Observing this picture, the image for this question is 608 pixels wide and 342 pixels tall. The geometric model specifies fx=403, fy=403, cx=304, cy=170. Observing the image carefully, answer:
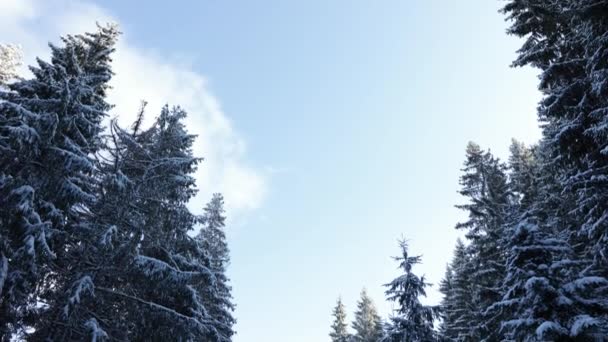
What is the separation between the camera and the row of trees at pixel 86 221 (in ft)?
42.2

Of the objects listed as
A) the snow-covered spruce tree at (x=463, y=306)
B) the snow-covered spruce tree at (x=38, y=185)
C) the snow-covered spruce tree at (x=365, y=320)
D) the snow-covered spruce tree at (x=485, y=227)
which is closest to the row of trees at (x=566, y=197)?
the snow-covered spruce tree at (x=485, y=227)

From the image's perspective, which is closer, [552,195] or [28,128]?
[28,128]

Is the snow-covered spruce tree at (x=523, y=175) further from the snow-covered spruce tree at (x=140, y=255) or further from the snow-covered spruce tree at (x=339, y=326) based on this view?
the snow-covered spruce tree at (x=339, y=326)

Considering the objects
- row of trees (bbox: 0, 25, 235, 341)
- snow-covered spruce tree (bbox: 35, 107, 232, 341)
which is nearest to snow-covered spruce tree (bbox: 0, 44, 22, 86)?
row of trees (bbox: 0, 25, 235, 341)

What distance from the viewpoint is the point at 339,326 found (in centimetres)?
5012

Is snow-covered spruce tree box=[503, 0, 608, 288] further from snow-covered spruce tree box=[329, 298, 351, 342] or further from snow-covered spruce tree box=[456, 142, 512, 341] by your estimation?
snow-covered spruce tree box=[329, 298, 351, 342]

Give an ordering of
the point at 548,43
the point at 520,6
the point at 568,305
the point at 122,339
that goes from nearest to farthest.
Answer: the point at 568,305
the point at 122,339
the point at 548,43
the point at 520,6

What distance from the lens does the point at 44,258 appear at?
13.4 meters

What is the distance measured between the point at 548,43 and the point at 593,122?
458cm


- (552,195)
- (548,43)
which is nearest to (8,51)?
(548,43)

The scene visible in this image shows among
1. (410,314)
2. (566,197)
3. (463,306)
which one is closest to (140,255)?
(410,314)

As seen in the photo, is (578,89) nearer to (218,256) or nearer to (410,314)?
(410,314)

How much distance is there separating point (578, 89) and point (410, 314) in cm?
1168

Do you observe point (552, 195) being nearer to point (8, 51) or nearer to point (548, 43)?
point (548, 43)
